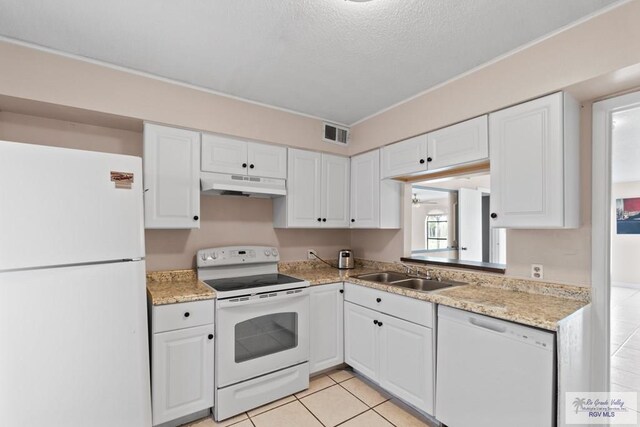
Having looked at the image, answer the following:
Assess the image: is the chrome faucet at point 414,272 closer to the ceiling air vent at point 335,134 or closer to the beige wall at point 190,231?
the beige wall at point 190,231

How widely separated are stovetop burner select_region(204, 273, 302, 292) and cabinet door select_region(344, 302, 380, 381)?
1.95ft

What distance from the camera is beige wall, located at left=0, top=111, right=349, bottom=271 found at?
85.3 inches

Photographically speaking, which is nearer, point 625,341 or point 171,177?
point 171,177

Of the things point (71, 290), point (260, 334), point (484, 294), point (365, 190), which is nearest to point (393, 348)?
point (484, 294)

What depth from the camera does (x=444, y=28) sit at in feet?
5.53

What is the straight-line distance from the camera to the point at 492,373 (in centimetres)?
168

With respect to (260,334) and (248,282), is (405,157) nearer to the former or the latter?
(248,282)

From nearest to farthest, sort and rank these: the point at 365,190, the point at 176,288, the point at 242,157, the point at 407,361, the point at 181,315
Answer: the point at 181,315 → the point at 407,361 → the point at 176,288 → the point at 242,157 → the point at 365,190

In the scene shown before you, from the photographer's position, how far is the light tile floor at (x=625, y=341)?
2227mm

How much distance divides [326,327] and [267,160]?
161cm

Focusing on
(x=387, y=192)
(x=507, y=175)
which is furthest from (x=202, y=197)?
(x=507, y=175)

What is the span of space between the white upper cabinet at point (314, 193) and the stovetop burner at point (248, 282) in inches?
20.5

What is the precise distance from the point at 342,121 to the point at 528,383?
263 cm

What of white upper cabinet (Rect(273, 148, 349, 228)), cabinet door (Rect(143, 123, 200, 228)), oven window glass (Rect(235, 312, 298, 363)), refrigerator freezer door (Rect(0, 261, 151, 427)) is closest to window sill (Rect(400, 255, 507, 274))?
white upper cabinet (Rect(273, 148, 349, 228))
